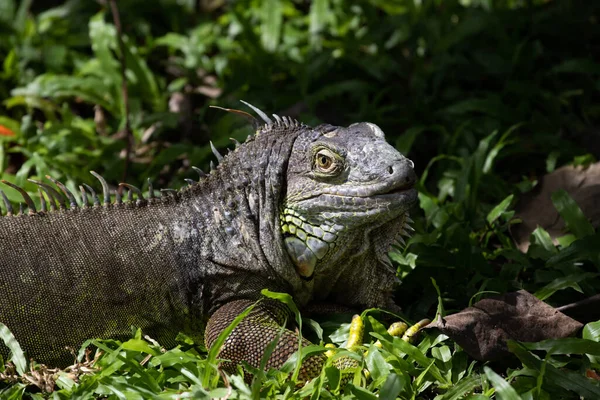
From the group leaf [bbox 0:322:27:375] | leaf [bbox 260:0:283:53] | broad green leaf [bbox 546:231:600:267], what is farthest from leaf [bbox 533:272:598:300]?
leaf [bbox 260:0:283:53]

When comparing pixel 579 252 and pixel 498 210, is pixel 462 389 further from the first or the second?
pixel 498 210

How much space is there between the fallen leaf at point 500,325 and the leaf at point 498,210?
0.99 m

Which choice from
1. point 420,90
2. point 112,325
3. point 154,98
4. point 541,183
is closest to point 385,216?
point 112,325

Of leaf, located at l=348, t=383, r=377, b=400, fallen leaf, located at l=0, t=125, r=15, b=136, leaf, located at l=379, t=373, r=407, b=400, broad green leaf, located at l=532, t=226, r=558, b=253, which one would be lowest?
leaf, located at l=348, t=383, r=377, b=400

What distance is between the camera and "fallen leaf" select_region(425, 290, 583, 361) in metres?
3.85

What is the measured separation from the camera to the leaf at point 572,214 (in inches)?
187

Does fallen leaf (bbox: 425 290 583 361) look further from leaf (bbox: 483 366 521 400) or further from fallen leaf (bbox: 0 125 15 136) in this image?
fallen leaf (bbox: 0 125 15 136)

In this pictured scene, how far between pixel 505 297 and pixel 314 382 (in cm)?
120

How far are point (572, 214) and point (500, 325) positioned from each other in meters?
1.24

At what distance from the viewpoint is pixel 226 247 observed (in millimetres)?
4137

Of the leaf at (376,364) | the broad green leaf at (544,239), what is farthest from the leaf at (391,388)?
the broad green leaf at (544,239)

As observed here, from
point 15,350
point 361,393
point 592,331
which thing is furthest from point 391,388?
point 15,350

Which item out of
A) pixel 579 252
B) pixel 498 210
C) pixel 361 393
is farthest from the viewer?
pixel 498 210

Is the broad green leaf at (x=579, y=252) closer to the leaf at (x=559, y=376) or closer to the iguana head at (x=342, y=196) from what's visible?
the leaf at (x=559, y=376)
